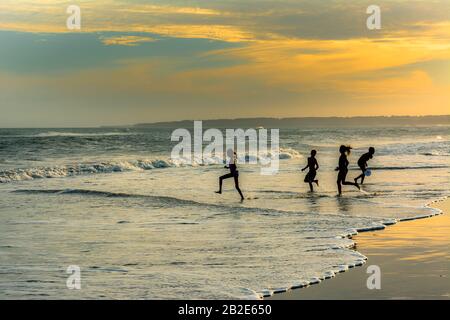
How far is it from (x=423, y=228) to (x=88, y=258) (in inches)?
277

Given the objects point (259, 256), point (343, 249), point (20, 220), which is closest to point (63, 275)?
point (259, 256)

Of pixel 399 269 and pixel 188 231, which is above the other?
pixel 399 269

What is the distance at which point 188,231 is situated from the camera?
1455 cm

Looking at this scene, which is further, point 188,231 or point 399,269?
point 188,231

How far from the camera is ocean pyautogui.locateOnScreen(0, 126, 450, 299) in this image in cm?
991

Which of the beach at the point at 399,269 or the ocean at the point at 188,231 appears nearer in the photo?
the beach at the point at 399,269

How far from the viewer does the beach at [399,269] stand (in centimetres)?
895

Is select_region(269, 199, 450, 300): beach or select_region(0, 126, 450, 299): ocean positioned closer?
select_region(269, 199, 450, 300): beach

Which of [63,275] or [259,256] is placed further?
[259,256]

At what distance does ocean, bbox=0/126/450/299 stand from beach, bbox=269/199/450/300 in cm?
33

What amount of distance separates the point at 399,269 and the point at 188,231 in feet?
17.9

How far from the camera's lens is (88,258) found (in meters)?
11.6

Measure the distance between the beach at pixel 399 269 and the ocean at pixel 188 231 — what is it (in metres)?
0.33
